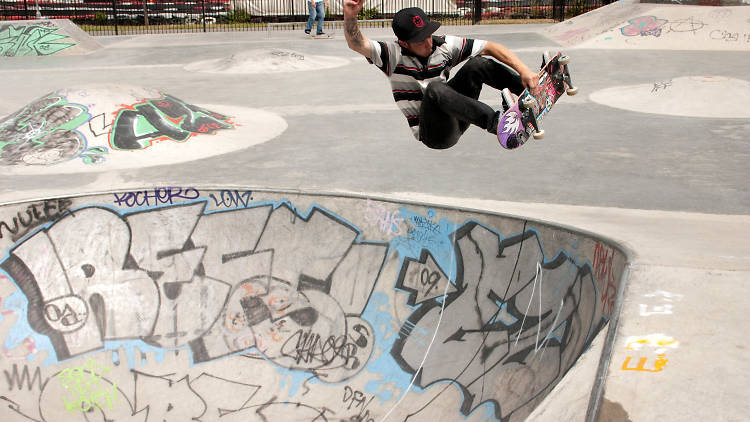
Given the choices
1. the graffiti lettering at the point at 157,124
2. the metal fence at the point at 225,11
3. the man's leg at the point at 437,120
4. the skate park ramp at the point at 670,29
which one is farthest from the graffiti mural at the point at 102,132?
the metal fence at the point at 225,11

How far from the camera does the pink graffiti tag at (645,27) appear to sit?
73.2ft

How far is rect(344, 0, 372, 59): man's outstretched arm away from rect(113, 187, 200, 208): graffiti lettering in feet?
12.0

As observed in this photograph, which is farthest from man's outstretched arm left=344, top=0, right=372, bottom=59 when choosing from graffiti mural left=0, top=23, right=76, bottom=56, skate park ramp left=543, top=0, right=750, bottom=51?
graffiti mural left=0, top=23, right=76, bottom=56

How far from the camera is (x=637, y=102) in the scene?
48.0 ft

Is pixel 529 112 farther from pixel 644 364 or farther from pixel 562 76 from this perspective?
pixel 644 364

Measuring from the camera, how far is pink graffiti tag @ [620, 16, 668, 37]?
22.3 m

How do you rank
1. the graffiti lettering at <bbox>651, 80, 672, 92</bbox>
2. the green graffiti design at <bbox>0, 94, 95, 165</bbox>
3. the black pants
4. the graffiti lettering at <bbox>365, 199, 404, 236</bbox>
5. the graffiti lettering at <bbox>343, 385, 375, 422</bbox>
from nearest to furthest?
the black pants → the graffiti lettering at <bbox>343, 385, 375, 422</bbox> → the graffiti lettering at <bbox>365, 199, 404, 236</bbox> → the green graffiti design at <bbox>0, 94, 95, 165</bbox> → the graffiti lettering at <bbox>651, 80, 672, 92</bbox>

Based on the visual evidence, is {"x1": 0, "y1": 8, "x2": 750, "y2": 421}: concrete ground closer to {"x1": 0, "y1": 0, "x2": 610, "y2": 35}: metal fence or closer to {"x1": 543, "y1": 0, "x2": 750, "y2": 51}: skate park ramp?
{"x1": 543, "y1": 0, "x2": 750, "y2": 51}: skate park ramp

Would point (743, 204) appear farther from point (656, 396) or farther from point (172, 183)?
point (172, 183)

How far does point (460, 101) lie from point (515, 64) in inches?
24.7

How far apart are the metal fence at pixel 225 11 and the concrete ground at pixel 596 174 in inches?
574

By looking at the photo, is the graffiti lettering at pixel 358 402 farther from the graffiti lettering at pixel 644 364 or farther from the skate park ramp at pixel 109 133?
the skate park ramp at pixel 109 133

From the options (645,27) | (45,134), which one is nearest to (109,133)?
(45,134)

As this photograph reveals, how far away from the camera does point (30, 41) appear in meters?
25.3
